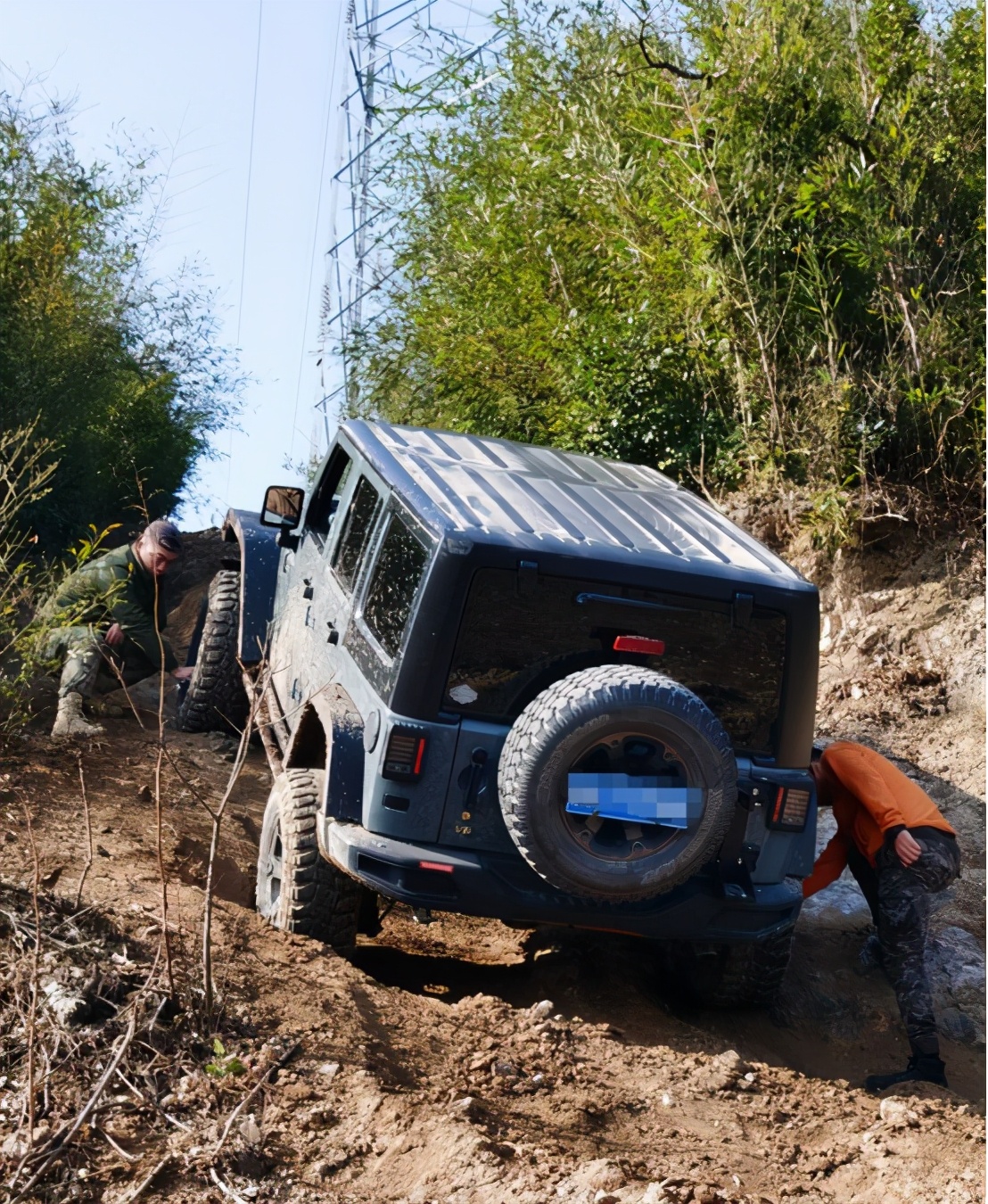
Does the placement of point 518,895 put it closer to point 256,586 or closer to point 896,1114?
point 896,1114

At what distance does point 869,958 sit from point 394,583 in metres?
2.95

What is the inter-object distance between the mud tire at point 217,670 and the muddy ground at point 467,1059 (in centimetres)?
62

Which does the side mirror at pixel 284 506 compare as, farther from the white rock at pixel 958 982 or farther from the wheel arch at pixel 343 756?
the white rock at pixel 958 982

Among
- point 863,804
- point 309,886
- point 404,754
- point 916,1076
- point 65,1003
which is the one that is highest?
point 404,754

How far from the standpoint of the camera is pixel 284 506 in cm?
609

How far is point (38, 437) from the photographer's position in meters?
12.0

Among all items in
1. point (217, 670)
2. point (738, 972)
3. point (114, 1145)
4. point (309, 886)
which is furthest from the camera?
point (217, 670)

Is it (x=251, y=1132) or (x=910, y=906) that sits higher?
(x=910, y=906)

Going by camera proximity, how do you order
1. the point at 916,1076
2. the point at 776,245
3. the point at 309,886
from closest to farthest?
the point at 309,886 → the point at 916,1076 → the point at 776,245

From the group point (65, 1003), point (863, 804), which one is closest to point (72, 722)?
point (65, 1003)

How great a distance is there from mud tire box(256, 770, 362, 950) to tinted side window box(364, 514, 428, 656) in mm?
689

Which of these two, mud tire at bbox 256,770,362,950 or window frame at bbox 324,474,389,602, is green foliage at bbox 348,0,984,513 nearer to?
window frame at bbox 324,474,389,602

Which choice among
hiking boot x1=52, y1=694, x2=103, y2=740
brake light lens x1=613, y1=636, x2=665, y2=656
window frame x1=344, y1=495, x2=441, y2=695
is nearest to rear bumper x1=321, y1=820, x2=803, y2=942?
window frame x1=344, y1=495, x2=441, y2=695

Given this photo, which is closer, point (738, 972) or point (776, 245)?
point (738, 972)
